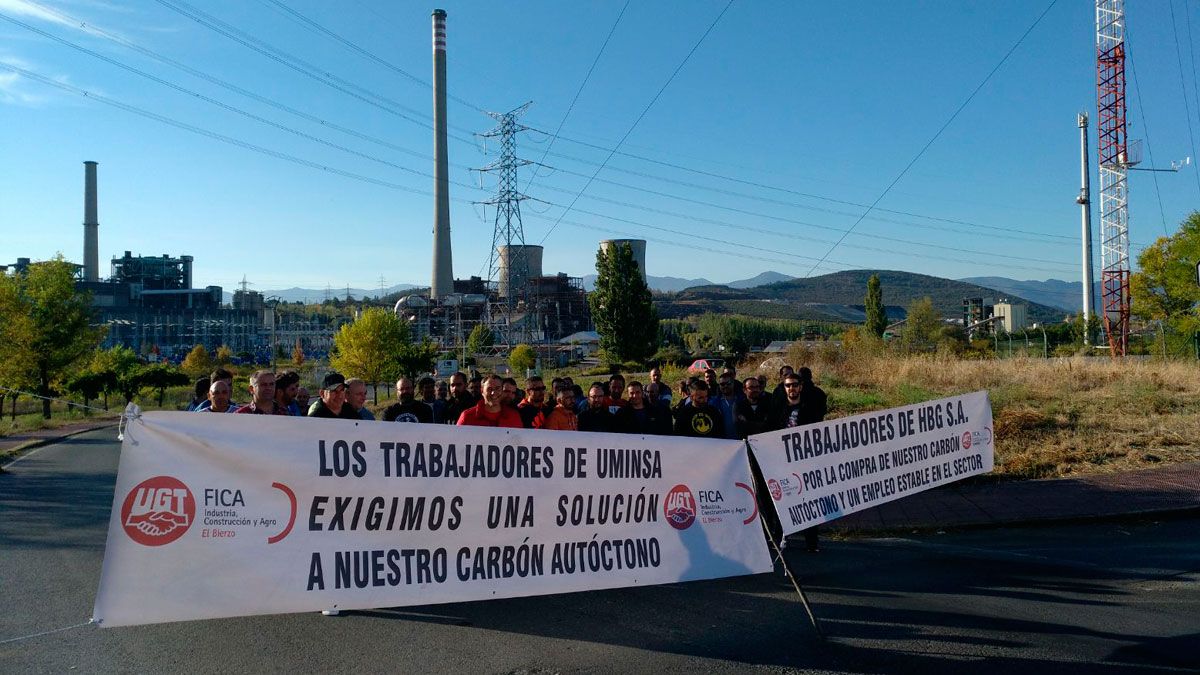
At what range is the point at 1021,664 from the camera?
4.98m

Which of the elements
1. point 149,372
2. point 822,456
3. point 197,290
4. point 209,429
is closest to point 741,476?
point 822,456

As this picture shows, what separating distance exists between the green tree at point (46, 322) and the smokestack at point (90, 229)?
74644 millimetres

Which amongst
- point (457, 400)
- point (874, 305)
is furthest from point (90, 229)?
point (457, 400)

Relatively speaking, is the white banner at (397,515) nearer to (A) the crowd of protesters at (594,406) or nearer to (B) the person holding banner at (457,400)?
(A) the crowd of protesters at (594,406)

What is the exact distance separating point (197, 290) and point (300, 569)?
123 meters

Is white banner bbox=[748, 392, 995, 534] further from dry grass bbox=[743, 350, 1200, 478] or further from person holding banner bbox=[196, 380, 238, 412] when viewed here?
person holding banner bbox=[196, 380, 238, 412]

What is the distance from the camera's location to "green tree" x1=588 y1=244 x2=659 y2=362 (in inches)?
1689

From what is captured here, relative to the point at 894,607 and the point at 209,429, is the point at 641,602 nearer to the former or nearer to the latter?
the point at 894,607

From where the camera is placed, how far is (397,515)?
5180 mm

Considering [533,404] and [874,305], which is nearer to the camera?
[533,404]

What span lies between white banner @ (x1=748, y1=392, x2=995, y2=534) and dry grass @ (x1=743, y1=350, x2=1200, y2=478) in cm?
304

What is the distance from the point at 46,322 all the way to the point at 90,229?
260 feet

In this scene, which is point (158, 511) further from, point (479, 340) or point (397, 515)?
point (479, 340)

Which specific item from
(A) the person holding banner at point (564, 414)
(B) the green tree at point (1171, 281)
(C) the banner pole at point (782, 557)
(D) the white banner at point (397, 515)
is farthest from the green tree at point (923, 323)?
(D) the white banner at point (397, 515)
